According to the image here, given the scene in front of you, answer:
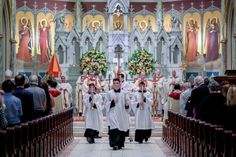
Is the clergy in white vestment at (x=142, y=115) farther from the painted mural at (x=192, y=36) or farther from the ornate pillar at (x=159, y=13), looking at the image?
the ornate pillar at (x=159, y=13)

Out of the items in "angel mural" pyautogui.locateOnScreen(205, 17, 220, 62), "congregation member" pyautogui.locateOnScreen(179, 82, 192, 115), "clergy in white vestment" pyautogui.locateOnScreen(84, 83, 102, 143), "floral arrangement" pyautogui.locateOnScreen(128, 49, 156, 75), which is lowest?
"clergy in white vestment" pyautogui.locateOnScreen(84, 83, 102, 143)

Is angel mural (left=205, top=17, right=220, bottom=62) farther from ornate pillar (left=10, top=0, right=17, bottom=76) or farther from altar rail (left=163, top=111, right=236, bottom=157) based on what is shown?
altar rail (left=163, top=111, right=236, bottom=157)

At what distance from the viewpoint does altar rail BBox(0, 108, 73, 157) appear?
336 inches

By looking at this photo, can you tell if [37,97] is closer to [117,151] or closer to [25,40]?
[117,151]

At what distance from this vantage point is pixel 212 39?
30.1m

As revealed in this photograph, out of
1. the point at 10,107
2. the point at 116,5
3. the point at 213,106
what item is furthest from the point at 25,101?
the point at 116,5

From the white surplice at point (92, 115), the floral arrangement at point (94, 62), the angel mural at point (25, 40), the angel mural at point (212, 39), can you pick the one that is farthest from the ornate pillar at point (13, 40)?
the white surplice at point (92, 115)

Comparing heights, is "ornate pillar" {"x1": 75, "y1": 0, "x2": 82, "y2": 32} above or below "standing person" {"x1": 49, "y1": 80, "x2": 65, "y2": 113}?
above

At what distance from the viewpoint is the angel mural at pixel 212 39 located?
97.6 ft

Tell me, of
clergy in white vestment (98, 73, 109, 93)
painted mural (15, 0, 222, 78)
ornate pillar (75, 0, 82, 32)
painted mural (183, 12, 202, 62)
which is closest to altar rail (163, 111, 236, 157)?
clergy in white vestment (98, 73, 109, 93)

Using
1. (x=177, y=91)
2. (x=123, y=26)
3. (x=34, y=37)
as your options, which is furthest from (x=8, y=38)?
(x=177, y=91)

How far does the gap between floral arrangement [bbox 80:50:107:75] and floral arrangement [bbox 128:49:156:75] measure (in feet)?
4.27

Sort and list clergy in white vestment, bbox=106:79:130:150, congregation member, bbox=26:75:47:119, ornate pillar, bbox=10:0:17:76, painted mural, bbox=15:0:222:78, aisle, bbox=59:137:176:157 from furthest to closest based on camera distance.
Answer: painted mural, bbox=15:0:222:78
ornate pillar, bbox=10:0:17:76
clergy in white vestment, bbox=106:79:130:150
aisle, bbox=59:137:176:157
congregation member, bbox=26:75:47:119

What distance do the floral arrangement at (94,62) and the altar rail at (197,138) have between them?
10806 millimetres
